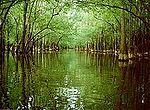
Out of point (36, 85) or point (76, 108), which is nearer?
point (76, 108)

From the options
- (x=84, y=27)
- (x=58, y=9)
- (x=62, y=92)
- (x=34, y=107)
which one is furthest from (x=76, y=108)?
(x=84, y=27)

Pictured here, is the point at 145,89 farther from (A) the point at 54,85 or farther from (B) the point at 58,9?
(B) the point at 58,9

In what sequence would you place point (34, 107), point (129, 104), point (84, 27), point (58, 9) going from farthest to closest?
point (84, 27)
point (58, 9)
point (129, 104)
point (34, 107)

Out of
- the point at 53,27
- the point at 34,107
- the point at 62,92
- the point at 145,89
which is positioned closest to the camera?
the point at 34,107

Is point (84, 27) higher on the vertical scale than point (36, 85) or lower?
higher

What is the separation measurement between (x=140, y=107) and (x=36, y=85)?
465 centimetres

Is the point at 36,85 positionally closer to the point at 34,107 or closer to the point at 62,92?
the point at 62,92

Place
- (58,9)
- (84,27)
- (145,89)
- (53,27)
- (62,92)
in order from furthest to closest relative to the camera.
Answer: (84,27), (53,27), (58,9), (145,89), (62,92)

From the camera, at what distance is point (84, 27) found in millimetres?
72688

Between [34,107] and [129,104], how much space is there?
2.40m

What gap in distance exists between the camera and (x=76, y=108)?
7.84m

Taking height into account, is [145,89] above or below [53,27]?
below

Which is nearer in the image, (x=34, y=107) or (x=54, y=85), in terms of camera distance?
(x=34, y=107)

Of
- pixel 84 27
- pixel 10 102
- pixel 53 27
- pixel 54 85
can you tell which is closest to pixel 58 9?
pixel 53 27
